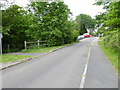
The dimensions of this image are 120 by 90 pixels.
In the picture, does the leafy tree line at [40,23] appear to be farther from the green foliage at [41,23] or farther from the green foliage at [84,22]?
the green foliage at [84,22]

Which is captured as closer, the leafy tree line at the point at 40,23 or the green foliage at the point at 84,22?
the leafy tree line at the point at 40,23

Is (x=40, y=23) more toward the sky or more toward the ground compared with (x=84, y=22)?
more toward the ground

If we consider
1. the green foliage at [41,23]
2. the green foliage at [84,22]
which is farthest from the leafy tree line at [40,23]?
the green foliage at [84,22]

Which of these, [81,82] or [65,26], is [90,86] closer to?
[81,82]

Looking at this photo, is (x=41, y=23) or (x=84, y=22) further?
(x=84, y=22)

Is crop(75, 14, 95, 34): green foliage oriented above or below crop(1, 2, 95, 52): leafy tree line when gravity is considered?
above

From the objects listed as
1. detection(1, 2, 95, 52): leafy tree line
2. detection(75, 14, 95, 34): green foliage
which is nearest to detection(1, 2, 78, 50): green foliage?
detection(1, 2, 95, 52): leafy tree line

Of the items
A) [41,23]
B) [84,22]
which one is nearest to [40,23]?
[41,23]

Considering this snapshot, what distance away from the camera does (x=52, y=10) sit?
1783 centimetres

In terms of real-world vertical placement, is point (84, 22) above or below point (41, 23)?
above

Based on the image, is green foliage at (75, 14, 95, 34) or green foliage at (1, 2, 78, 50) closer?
green foliage at (1, 2, 78, 50)

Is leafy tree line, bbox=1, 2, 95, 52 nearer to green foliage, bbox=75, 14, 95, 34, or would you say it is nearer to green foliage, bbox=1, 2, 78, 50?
green foliage, bbox=1, 2, 78, 50

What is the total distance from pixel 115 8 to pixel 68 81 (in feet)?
24.5

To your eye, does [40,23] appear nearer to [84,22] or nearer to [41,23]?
[41,23]
